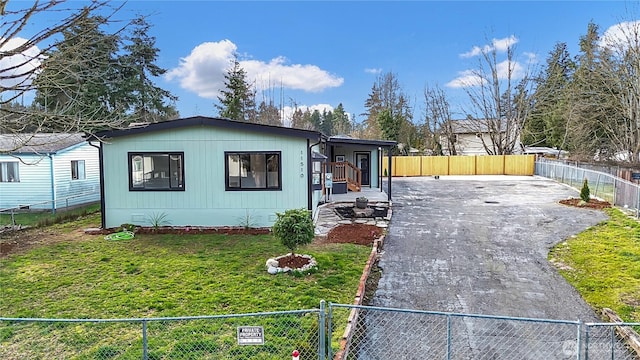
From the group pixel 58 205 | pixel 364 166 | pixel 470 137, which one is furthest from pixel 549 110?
pixel 58 205

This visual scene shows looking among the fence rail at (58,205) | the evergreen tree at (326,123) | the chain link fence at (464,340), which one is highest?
the evergreen tree at (326,123)

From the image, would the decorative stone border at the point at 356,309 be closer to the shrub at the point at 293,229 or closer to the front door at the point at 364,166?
the shrub at the point at 293,229

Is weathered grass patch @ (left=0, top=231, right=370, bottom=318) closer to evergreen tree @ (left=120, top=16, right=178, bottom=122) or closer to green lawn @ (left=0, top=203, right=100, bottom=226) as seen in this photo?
green lawn @ (left=0, top=203, right=100, bottom=226)

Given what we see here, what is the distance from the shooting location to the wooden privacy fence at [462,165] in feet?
98.7

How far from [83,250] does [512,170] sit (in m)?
29.1

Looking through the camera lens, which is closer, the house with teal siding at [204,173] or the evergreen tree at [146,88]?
the house with teal siding at [204,173]

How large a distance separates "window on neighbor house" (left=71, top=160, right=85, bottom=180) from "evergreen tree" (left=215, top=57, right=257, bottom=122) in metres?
19.4

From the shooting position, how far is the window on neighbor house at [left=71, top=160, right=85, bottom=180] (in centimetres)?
1778

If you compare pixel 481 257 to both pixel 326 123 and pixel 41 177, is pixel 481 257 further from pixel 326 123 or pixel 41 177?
pixel 326 123

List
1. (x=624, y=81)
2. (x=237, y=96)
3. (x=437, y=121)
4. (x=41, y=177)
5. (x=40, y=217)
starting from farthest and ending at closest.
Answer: (x=437, y=121) → (x=237, y=96) → (x=624, y=81) → (x=41, y=177) → (x=40, y=217)

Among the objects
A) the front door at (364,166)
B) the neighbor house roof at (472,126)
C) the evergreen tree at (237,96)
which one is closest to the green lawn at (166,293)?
the front door at (364,166)

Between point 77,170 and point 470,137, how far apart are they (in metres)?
37.1

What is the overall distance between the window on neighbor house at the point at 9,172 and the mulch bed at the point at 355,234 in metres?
14.5

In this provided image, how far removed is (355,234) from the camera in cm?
1057
